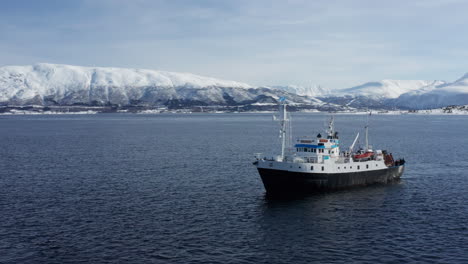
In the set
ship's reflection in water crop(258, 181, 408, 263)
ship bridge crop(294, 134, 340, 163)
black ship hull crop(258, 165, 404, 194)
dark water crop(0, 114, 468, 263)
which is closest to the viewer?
dark water crop(0, 114, 468, 263)

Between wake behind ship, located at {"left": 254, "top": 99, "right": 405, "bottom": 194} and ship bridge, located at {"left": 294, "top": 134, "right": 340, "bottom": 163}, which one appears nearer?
wake behind ship, located at {"left": 254, "top": 99, "right": 405, "bottom": 194}

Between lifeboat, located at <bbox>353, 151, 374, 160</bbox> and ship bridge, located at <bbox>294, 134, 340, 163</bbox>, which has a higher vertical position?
ship bridge, located at <bbox>294, 134, 340, 163</bbox>

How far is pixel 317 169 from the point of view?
6394cm

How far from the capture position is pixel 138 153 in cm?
11169

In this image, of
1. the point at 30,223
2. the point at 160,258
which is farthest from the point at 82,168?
the point at 160,258

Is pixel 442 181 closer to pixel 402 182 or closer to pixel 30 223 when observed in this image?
pixel 402 182

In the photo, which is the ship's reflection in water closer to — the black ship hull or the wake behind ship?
the black ship hull

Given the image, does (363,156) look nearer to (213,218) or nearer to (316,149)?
(316,149)

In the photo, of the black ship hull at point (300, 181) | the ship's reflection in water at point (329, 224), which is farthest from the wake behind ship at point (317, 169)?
the ship's reflection in water at point (329, 224)

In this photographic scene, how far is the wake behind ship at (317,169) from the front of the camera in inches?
2485

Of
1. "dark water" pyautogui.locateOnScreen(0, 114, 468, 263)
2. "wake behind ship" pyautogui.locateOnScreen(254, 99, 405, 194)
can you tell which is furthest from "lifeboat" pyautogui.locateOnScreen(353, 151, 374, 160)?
"dark water" pyautogui.locateOnScreen(0, 114, 468, 263)

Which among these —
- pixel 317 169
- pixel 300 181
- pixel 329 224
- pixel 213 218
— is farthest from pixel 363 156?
pixel 213 218

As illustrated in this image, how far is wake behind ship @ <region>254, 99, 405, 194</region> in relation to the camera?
6312 cm

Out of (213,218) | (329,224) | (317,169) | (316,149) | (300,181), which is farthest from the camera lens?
(316,149)
